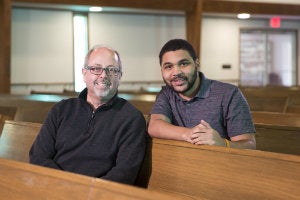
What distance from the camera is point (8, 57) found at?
705 cm

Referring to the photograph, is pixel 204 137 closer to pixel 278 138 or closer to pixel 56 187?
pixel 56 187

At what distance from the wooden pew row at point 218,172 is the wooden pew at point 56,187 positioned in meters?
0.44

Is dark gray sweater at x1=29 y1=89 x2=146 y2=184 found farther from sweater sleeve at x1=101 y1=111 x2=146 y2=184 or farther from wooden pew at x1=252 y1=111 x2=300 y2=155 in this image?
wooden pew at x1=252 y1=111 x2=300 y2=155

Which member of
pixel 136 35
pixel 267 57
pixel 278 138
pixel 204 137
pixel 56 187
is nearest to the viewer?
pixel 56 187

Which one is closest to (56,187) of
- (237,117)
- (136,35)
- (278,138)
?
(237,117)

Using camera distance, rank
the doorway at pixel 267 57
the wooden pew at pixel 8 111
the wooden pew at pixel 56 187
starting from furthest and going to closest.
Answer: the doorway at pixel 267 57
the wooden pew at pixel 8 111
the wooden pew at pixel 56 187

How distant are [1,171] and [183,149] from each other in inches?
30.4

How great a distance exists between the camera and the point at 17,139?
2705 mm

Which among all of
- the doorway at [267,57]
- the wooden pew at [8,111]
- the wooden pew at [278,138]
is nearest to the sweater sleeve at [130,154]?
the wooden pew at [278,138]

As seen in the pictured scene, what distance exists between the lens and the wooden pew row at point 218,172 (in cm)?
167

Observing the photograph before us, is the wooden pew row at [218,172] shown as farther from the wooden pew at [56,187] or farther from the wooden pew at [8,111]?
the wooden pew at [8,111]

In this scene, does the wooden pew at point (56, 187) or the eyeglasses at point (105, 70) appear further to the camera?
the eyeglasses at point (105, 70)

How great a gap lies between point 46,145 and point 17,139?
0.55 m

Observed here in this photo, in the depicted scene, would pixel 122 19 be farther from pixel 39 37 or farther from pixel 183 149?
pixel 183 149
